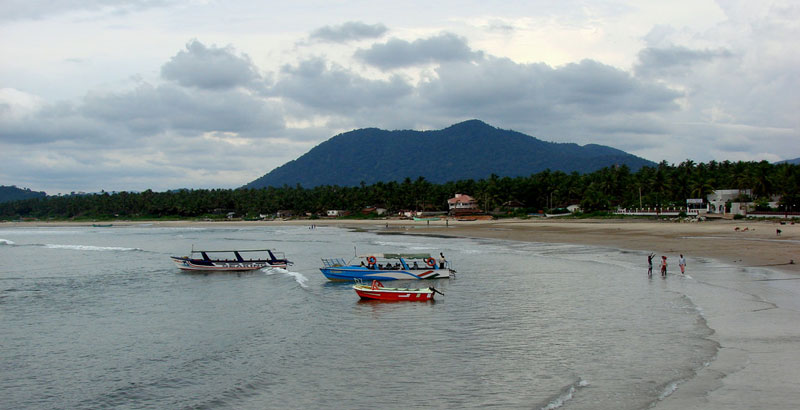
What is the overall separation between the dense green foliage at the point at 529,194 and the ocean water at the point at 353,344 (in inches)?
2867

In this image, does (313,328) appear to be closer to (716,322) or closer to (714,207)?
(716,322)

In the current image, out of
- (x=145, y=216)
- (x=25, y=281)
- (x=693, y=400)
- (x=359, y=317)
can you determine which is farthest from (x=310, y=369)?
(x=145, y=216)

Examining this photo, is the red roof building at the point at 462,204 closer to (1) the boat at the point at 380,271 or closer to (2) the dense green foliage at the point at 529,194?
(2) the dense green foliage at the point at 529,194

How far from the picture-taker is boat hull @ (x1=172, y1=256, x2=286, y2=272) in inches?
1843

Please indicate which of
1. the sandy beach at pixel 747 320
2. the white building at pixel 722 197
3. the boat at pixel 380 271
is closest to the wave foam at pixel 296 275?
the boat at pixel 380 271

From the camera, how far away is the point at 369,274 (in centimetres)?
3847

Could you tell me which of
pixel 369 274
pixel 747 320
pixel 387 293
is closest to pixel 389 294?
pixel 387 293

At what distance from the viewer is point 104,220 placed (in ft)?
619

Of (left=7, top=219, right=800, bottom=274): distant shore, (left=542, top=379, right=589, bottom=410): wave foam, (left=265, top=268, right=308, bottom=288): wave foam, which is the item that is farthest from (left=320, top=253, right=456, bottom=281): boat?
(left=542, top=379, right=589, bottom=410): wave foam

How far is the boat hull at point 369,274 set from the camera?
1508 inches

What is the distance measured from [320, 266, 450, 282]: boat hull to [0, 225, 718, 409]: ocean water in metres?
1.16

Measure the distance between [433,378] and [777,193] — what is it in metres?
97.1

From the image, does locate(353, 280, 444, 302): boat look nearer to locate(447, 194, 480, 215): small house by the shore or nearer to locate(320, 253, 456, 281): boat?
locate(320, 253, 456, 281): boat

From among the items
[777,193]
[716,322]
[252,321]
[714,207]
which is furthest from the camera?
[714,207]
